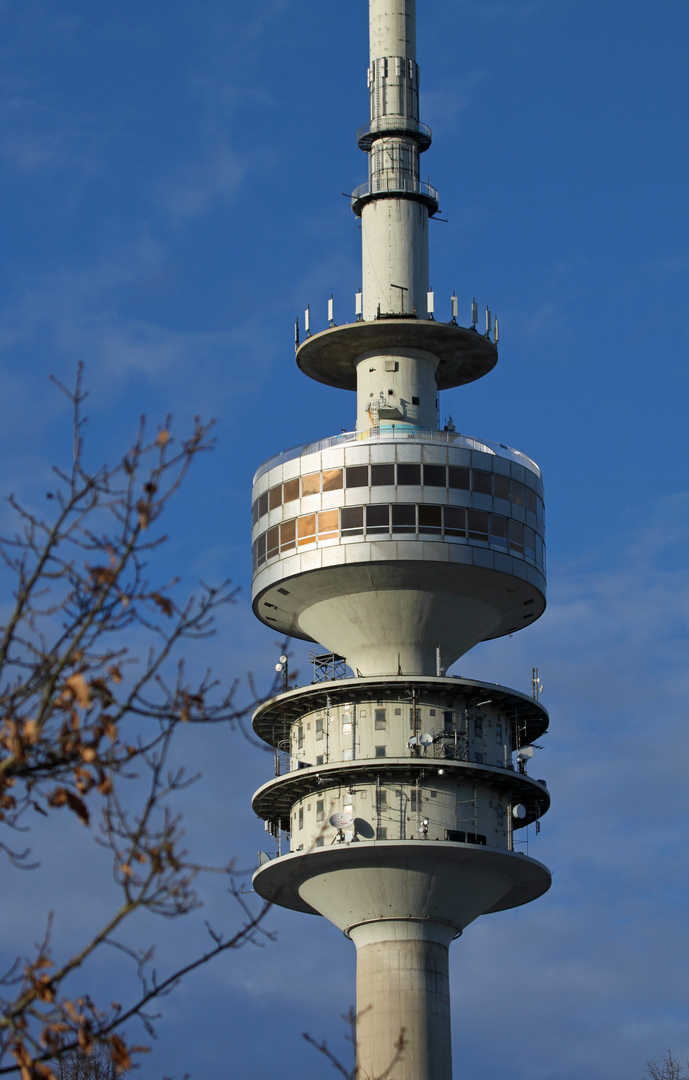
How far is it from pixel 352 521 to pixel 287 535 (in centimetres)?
303

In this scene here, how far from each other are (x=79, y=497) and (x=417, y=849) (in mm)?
51535

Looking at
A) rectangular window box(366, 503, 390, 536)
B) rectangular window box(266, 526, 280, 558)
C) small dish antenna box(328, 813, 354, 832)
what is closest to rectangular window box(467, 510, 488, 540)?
rectangular window box(366, 503, 390, 536)

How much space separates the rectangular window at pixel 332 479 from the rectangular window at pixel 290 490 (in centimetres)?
147

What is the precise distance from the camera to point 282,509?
72250 millimetres

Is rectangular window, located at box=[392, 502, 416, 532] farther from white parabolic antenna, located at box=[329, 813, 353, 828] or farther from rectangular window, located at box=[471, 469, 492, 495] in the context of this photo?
white parabolic antenna, located at box=[329, 813, 353, 828]

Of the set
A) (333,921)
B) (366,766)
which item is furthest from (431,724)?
(333,921)

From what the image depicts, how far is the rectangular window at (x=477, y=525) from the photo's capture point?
7006 centimetres

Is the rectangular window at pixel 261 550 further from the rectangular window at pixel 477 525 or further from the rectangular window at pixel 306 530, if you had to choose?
the rectangular window at pixel 477 525

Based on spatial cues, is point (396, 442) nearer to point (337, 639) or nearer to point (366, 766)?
point (337, 639)

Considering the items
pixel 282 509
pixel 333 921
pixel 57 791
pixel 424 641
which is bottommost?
pixel 57 791

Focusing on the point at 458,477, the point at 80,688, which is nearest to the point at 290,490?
the point at 458,477

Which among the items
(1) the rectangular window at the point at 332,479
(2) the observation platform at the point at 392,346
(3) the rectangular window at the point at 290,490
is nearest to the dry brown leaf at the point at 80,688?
(1) the rectangular window at the point at 332,479

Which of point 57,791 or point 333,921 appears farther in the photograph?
point 333,921

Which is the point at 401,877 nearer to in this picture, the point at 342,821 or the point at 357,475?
the point at 342,821
